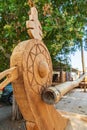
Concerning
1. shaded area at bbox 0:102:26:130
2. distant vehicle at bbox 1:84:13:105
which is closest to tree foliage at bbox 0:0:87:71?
shaded area at bbox 0:102:26:130

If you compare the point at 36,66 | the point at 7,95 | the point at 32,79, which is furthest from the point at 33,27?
the point at 7,95

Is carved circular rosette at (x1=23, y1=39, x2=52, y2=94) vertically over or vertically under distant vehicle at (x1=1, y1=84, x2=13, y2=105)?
over

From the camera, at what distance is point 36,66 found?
1.89 m

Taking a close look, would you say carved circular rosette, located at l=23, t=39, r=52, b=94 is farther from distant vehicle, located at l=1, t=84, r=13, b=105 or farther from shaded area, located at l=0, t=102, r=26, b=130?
distant vehicle, located at l=1, t=84, r=13, b=105

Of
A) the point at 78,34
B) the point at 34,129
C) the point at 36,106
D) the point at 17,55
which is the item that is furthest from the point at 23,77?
the point at 78,34

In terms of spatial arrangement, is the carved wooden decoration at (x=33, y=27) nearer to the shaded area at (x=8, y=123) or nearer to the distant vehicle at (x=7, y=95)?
the shaded area at (x=8, y=123)

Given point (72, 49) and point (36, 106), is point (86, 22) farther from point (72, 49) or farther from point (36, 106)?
point (36, 106)

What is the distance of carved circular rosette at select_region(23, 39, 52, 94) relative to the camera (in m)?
1.78

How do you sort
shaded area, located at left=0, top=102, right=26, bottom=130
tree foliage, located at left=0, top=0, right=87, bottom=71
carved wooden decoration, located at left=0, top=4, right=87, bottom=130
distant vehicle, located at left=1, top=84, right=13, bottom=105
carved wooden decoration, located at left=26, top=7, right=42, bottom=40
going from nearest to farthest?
carved wooden decoration, located at left=0, top=4, right=87, bottom=130 < carved wooden decoration, located at left=26, top=7, right=42, bottom=40 < tree foliage, located at left=0, top=0, right=87, bottom=71 < shaded area, located at left=0, top=102, right=26, bottom=130 < distant vehicle, located at left=1, top=84, right=13, bottom=105

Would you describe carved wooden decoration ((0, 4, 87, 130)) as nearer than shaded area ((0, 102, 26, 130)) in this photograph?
Yes

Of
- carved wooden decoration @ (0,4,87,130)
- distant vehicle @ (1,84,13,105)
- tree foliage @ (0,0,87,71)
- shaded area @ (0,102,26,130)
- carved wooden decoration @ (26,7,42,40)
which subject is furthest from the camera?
distant vehicle @ (1,84,13,105)

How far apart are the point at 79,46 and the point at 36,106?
6415mm

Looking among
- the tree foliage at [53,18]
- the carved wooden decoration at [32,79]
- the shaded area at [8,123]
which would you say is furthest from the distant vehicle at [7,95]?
the carved wooden decoration at [32,79]

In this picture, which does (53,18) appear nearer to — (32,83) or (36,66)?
(36,66)
